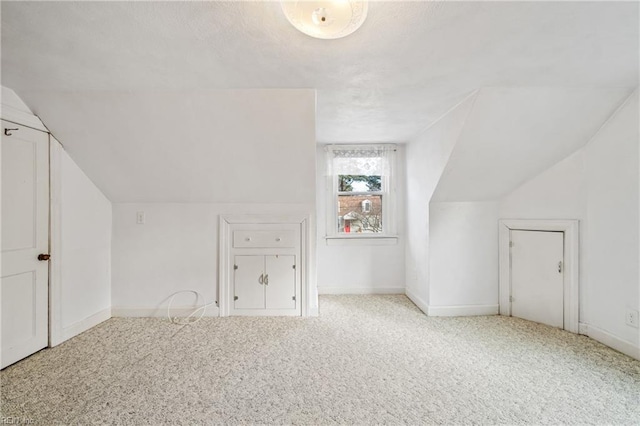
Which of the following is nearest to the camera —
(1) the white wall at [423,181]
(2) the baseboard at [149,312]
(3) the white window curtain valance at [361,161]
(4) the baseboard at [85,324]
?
(4) the baseboard at [85,324]

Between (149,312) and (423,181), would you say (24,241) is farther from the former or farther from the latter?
(423,181)

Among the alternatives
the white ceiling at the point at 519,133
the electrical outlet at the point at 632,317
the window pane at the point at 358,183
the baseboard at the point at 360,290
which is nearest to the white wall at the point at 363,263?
the baseboard at the point at 360,290

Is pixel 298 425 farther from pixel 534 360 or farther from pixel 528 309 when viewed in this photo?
pixel 528 309

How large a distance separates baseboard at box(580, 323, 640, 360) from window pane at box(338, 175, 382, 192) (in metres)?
2.48

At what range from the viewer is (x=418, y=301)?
346 cm

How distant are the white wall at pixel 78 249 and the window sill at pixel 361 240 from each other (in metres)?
2.46

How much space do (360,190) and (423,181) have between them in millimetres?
944

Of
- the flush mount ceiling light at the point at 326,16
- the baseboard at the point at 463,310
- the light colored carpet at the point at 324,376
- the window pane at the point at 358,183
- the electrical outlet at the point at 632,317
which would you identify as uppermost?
the flush mount ceiling light at the point at 326,16

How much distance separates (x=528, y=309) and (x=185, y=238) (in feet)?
11.6

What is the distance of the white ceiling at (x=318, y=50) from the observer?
4.59 feet

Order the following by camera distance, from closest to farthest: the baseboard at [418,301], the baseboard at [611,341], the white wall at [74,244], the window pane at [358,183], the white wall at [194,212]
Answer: the baseboard at [611,341] < the white wall at [74,244] < the white wall at [194,212] < the baseboard at [418,301] < the window pane at [358,183]

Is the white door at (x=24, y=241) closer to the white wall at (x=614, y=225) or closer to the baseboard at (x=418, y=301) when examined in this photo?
the baseboard at (x=418, y=301)

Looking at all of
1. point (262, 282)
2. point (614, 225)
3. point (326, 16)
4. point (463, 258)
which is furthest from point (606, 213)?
point (262, 282)

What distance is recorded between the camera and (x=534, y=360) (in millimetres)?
2213
